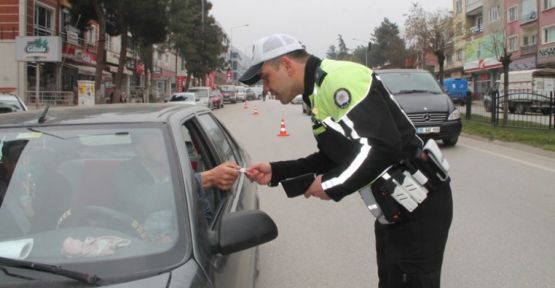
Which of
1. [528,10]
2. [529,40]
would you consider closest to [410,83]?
[529,40]

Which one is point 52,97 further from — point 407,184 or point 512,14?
point 512,14

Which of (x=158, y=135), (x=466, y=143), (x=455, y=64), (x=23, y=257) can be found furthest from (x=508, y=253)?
(x=455, y=64)

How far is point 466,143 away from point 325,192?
476 inches

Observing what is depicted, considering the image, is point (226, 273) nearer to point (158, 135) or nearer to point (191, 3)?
point (158, 135)

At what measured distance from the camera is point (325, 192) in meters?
2.27

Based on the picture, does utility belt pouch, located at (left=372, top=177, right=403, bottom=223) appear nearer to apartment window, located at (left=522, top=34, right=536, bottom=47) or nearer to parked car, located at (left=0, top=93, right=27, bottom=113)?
parked car, located at (left=0, top=93, right=27, bottom=113)

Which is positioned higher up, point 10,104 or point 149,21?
point 149,21

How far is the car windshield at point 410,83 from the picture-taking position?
41.8 feet

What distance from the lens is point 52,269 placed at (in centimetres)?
196

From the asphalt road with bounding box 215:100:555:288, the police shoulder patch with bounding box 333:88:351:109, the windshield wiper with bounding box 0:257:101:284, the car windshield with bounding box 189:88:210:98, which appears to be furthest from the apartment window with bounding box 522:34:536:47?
the windshield wiper with bounding box 0:257:101:284

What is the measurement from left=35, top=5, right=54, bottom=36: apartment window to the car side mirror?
112 ft

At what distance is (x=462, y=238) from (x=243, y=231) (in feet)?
12.0

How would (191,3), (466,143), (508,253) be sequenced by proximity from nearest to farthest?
(508,253) → (466,143) → (191,3)

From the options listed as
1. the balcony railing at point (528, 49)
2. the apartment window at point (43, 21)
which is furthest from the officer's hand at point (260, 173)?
the balcony railing at point (528, 49)
